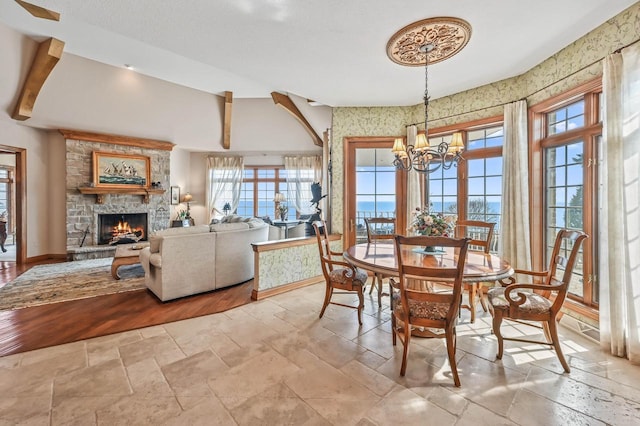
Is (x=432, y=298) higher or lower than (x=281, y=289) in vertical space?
higher

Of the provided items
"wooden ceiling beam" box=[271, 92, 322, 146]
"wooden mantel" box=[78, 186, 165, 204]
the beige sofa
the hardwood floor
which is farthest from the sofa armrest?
"wooden ceiling beam" box=[271, 92, 322, 146]

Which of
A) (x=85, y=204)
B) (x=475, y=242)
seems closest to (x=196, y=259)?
(x=475, y=242)

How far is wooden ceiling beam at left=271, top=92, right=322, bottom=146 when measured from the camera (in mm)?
6210

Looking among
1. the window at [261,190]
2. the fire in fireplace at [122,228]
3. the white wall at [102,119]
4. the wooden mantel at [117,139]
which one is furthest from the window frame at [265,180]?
the fire in fireplace at [122,228]

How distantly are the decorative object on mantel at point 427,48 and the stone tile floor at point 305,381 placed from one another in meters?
1.73

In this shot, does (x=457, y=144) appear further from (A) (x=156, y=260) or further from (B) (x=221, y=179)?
(B) (x=221, y=179)

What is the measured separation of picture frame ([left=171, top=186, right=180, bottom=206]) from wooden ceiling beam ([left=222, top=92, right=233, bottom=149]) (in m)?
1.84

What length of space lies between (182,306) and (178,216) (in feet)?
17.0

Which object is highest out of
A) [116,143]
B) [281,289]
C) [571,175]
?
[116,143]

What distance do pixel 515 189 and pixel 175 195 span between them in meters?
7.87

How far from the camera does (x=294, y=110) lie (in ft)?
21.8

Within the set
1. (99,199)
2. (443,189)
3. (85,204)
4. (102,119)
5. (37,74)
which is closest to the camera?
(443,189)

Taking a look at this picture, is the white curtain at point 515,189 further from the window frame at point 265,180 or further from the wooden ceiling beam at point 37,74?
the wooden ceiling beam at point 37,74

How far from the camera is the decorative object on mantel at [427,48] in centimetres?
234
